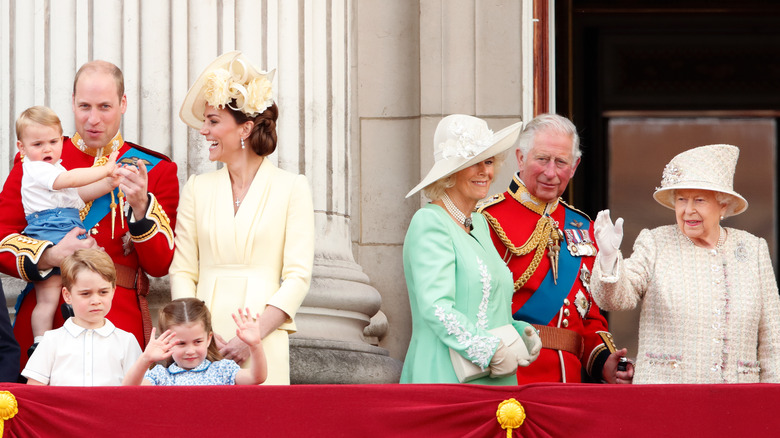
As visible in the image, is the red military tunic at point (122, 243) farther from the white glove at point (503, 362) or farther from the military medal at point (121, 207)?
the white glove at point (503, 362)

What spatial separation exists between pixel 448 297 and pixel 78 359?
113cm

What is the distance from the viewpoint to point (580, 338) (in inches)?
211

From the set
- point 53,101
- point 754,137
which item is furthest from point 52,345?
point 754,137

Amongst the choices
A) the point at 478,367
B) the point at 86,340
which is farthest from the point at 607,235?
the point at 86,340

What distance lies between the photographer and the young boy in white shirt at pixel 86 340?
436cm

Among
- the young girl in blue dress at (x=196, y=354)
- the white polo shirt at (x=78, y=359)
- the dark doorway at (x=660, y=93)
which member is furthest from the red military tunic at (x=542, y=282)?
the dark doorway at (x=660, y=93)

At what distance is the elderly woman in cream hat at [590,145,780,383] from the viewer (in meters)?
4.77

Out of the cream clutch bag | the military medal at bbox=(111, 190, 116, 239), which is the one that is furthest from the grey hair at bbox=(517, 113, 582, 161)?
the military medal at bbox=(111, 190, 116, 239)

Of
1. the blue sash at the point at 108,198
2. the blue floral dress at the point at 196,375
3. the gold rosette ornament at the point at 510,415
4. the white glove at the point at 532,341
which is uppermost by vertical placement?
the blue sash at the point at 108,198

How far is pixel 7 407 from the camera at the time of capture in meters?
3.99

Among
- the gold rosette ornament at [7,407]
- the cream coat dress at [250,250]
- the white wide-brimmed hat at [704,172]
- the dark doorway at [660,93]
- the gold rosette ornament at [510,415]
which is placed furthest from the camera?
the dark doorway at [660,93]

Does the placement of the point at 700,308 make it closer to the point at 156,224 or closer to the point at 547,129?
the point at 547,129

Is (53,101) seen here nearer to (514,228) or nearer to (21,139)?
(21,139)

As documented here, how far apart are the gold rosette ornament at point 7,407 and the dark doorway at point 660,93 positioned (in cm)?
Result: 436
